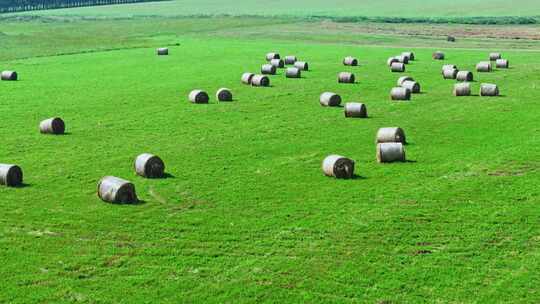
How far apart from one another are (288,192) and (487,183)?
670cm

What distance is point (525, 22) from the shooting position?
410 feet

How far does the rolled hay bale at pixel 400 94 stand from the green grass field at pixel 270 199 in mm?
646

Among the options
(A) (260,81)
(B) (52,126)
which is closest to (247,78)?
(A) (260,81)

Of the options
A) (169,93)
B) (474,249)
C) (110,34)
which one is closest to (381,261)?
(474,249)

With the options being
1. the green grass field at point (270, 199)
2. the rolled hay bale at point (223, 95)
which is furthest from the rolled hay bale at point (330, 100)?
the rolled hay bale at point (223, 95)

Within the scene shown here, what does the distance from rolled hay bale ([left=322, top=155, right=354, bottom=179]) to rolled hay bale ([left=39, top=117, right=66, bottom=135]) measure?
563 inches

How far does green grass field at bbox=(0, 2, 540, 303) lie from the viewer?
1895 cm

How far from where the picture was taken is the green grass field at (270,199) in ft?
62.2

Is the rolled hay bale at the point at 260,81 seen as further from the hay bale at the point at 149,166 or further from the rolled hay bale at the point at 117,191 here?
the rolled hay bale at the point at 117,191

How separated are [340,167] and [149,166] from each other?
6591 mm

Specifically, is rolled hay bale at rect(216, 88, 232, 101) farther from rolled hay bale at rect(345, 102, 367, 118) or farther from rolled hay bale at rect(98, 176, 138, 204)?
rolled hay bale at rect(98, 176, 138, 204)

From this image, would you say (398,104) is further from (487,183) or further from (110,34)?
(110,34)

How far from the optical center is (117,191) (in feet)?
82.2

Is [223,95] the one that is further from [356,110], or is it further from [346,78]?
[346,78]
